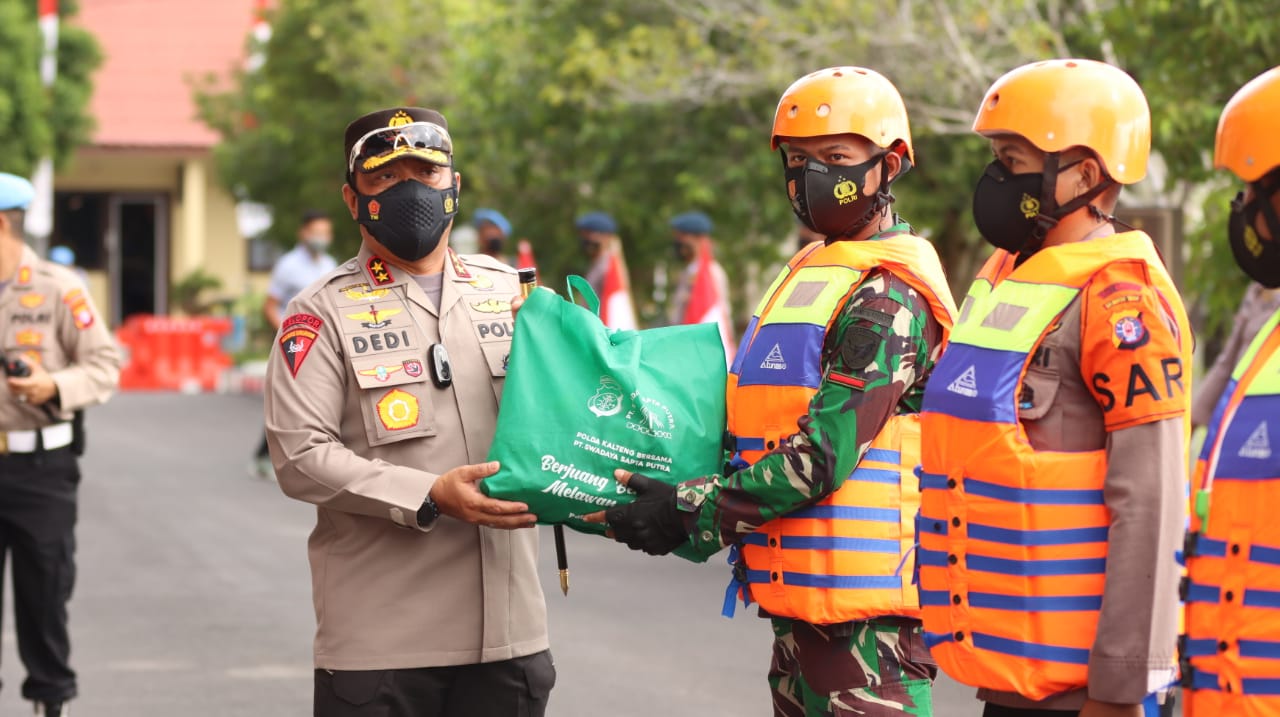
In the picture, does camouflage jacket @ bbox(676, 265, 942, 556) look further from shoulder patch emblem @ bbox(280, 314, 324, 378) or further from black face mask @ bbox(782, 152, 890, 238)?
shoulder patch emblem @ bbox(280, 314, 324, 378)

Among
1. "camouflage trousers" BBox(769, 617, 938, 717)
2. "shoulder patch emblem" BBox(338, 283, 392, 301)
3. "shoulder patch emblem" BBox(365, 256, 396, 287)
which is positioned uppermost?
"shoulder patch emblem" BBox(365, 256, 396, 287)

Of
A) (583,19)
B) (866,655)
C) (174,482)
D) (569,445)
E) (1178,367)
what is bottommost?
(174,482)

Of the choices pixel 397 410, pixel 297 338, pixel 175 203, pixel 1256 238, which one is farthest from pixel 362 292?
pixel 175 203

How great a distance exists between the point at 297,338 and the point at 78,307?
3483 mm

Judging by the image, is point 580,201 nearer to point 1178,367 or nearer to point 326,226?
point 326,226

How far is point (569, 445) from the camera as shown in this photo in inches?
154

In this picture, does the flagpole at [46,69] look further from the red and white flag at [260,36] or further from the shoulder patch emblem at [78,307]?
the shoulder patch emblem at [78,307]

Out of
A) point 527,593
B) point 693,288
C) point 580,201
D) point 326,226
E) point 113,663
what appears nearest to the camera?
point 527,593

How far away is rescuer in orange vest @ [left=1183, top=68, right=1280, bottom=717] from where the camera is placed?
292 cm

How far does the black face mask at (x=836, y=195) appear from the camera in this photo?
4.04m

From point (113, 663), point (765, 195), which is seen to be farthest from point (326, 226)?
point (113, 663)

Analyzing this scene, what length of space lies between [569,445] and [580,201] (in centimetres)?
1708

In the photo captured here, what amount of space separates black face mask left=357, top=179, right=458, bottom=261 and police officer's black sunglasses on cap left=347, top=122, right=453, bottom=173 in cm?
8

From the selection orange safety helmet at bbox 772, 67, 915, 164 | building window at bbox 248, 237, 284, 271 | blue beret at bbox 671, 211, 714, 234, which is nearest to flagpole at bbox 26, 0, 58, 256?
building window at bbox 248, 237, 284, 271
